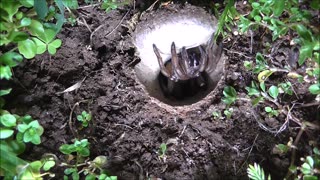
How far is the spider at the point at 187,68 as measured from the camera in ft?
6.08

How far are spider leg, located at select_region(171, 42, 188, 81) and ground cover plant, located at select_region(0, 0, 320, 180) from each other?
160mm

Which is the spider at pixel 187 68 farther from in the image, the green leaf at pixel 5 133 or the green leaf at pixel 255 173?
the green leaf at pixel 5 133

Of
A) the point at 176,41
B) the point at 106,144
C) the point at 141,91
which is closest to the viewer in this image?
the point at 106,144

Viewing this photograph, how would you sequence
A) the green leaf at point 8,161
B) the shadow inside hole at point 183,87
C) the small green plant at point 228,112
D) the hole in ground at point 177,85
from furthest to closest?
the shadow inside hole at point 183,87
the hole in ground at point 177,85
the small green plant at point 228,112
the green leaf at point 8,161

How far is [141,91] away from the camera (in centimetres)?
173

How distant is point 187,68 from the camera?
6.26ft

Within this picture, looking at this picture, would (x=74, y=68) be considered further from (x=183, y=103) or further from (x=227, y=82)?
(x=227, y=82)

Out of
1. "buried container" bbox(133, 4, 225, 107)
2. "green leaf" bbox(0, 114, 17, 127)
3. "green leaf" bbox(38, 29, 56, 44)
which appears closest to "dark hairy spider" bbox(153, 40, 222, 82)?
"buried container" bbox(133, 4, 225, 107)

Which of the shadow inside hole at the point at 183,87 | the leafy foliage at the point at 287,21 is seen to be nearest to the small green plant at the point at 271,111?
the leafy foliage at the point at 287,21

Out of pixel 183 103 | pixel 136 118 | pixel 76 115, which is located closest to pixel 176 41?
pixel 183 103

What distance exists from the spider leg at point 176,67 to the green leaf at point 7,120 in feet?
2.47

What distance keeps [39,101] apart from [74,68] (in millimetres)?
204

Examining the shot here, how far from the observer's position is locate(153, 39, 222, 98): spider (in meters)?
1.85

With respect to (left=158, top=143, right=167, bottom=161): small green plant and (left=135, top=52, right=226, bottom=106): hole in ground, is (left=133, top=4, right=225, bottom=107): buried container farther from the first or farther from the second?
(left=158, top=143, right=167, bottom=161): small green plant
